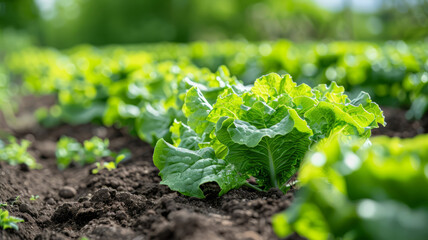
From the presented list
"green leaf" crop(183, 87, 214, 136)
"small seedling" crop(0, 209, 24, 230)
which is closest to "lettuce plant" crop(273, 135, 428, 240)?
"green leaf" crop(183, 87, 214, 136)

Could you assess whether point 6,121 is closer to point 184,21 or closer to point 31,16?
point 31,16

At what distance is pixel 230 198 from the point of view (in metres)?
2.33

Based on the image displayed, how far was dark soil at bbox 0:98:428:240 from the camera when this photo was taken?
1.91 meters

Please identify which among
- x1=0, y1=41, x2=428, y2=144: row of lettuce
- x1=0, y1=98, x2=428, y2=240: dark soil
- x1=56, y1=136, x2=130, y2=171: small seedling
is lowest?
x1=0, y1=98, x2=428, y2=240: dark soil

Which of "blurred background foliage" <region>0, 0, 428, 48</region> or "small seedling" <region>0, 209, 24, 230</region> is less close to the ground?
"blurred background foliage" <region>0, 0, 428, 48</region>

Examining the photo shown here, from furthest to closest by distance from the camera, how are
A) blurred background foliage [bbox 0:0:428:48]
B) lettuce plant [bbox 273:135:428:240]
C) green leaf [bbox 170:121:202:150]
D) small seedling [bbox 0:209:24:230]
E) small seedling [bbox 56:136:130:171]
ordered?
blurred background foliage [bbox 0:0:428:48] < small seedling [bbox 56:136:130:171] < green leaf [bbox 170:121:202:150] < small seedling [bbox 0:209:24:230] < lettuce plant [bbox 273:135:428:240]

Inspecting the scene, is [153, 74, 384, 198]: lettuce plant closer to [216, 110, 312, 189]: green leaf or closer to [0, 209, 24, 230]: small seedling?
[216, 110, 312, 189]: green leaf

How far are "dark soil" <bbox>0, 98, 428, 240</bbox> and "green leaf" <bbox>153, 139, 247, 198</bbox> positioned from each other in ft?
0.25

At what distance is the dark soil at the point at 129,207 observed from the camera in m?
1.91

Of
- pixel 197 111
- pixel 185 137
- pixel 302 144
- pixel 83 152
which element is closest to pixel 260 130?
pixel 302 144

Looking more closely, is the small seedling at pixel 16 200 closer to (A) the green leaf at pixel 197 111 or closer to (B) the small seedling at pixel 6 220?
(B) the small seedling at pixel 6 220

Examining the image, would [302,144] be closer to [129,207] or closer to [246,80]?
[129,207]

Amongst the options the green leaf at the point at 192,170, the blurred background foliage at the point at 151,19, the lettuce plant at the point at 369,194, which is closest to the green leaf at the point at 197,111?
the green leaf at the point at 192,170

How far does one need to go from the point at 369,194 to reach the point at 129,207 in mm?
1528
